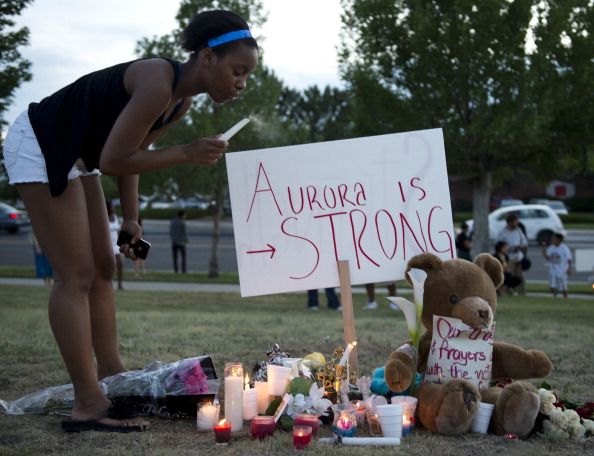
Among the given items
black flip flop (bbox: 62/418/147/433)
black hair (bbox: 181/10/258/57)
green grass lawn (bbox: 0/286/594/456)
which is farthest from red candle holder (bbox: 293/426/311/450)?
black hair (bbox: 181/10/258/57)

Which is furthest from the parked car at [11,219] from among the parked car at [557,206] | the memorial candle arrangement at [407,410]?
the memorial candle arrangement at [407,410]

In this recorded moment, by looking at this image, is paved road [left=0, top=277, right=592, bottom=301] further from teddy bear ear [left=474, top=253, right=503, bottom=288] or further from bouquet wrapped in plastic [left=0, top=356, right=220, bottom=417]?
teddy bear ear [left=474, top=253, right=503, bottom=288]

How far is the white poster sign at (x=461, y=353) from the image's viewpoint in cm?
325

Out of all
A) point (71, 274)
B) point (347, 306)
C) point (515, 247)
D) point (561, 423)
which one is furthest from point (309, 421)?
point (515, 247)

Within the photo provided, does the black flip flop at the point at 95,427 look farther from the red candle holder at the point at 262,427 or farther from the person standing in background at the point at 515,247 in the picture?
the person standing in background at the point at 515,247

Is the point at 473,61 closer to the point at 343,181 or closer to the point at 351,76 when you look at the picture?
the point at 351,76

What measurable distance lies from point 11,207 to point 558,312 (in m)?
26.1

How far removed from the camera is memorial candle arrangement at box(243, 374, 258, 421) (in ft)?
10.8

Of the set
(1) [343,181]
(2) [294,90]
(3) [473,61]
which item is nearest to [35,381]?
(1) [343,181]

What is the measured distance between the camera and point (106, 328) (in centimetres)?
359

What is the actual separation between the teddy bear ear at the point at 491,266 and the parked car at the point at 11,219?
1127 inches

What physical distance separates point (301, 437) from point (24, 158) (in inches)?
60.7

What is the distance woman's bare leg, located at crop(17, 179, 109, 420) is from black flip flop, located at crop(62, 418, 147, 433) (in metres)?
0.03

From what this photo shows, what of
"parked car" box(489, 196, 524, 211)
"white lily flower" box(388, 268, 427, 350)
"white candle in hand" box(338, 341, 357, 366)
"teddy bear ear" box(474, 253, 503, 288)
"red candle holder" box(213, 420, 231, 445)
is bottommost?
"red candle holder" box(213, 420, 231, 445)
